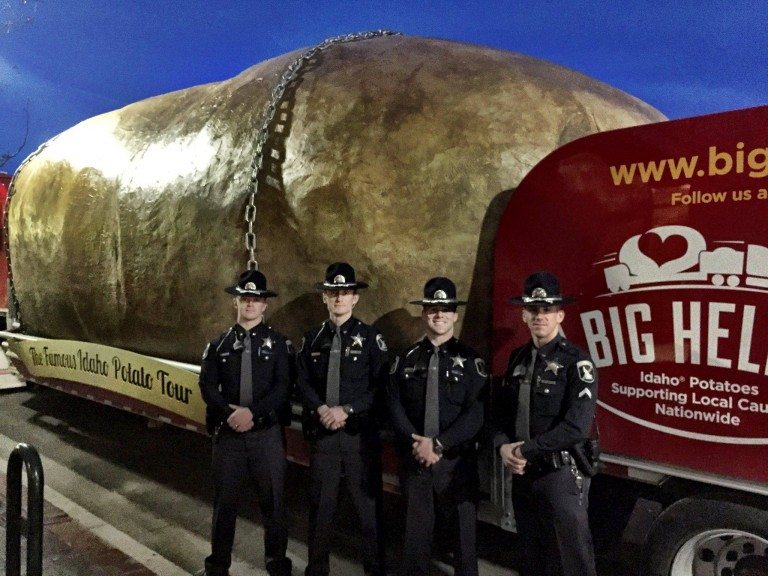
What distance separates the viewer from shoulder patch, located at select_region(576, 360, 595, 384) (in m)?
2.58

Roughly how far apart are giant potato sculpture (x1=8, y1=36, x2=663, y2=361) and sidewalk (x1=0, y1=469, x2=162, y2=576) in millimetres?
1448

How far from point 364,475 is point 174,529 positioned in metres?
1.83

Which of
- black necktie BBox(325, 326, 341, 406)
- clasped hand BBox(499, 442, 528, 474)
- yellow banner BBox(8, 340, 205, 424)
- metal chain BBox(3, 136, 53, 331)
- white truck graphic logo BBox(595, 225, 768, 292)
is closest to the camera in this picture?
white truck graphic logo BBox(595, 225, 768, 292)

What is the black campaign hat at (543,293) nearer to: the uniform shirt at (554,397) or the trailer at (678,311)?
the uniform shirt at (554,397)

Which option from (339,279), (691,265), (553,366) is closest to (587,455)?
(553,366)

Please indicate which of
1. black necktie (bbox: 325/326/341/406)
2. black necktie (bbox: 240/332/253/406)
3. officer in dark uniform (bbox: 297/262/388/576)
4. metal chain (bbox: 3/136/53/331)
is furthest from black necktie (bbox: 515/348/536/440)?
metal chain (bbox: 3/136/53/331)

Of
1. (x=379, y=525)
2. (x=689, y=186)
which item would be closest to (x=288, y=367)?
(x=379, y=525)

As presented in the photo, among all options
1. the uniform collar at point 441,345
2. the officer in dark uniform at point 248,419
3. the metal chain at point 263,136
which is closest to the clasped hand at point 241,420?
the officer in dark uniform at point 248,419

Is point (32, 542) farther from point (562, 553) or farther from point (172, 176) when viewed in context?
point (172, 176)

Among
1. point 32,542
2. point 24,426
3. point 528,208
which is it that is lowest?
point 24,426

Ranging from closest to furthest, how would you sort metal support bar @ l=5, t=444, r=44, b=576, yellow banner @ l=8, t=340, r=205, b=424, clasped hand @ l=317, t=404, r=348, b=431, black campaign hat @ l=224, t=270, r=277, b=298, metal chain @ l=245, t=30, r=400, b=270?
1. metal support bar @ l=5, t=444, r=44, b=576
2. clasped hand @ l=317, t=404, r=348, b=431
3. black campaign hat @ l=224, t=270, r=277, b=298
4. metal chain @ l=245, t=30, r=400, b=270
5. yellow banner @ l=8, t=340, r=205, b=424

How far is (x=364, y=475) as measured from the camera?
3.21 meters

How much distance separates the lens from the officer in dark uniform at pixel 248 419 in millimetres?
3297

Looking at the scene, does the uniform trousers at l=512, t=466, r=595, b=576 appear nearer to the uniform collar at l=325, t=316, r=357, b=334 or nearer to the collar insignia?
the collar insignia
